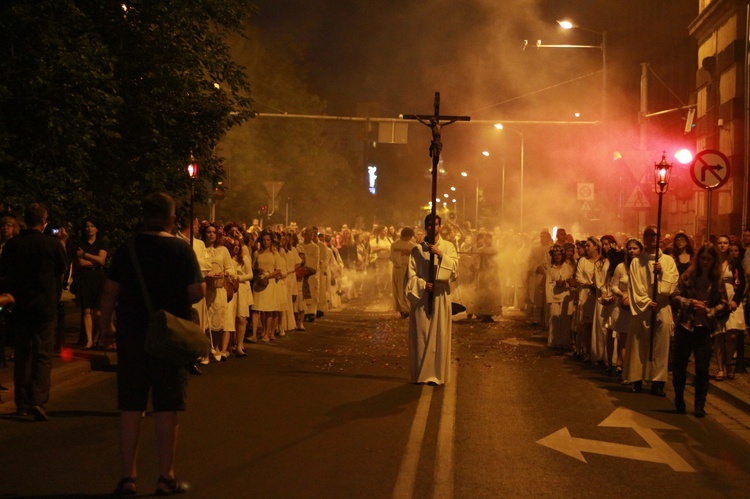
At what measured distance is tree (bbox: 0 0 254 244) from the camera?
12.0 m

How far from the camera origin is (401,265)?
23.3m

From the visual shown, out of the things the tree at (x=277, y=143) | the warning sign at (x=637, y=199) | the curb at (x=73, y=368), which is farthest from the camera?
the tree at (x=277, y=143)

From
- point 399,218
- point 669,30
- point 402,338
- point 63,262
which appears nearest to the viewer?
point 63,262

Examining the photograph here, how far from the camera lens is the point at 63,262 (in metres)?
9.63

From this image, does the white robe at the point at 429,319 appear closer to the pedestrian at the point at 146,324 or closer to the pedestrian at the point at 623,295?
the pedestrian at the point at 623,295

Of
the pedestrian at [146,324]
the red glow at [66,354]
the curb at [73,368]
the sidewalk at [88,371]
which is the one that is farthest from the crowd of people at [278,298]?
the curb at [73,368]

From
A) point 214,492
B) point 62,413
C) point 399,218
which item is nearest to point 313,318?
point 62,413

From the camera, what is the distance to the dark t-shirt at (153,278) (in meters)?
6.46

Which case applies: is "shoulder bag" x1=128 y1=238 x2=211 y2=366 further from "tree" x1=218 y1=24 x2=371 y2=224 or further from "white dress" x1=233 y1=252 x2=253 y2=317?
"tree" x1=218 y1=24 x2=371 y2=224

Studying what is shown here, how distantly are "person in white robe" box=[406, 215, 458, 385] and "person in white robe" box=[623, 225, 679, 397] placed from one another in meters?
2.17

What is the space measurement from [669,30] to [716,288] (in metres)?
36.0

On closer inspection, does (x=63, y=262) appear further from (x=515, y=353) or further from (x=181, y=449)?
(x=515, y=353)

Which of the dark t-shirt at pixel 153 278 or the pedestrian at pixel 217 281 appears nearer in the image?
the dark t-shirt at pixel 153 278

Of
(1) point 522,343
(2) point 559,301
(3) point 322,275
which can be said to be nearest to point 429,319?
(2) point 559,301
